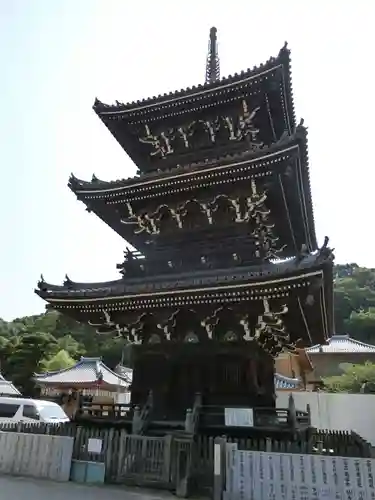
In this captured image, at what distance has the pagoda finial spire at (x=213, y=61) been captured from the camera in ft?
52.8

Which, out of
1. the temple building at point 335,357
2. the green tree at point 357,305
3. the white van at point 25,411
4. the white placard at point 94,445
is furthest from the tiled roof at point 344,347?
the white placard at point 94,445

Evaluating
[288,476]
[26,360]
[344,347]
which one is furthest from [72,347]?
[288,476]

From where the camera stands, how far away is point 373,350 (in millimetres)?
40812

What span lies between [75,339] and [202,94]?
71927 millimetres

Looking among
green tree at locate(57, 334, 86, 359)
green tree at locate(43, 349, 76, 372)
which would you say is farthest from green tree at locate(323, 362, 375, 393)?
green tree at locate(57, 334, 86, 359)

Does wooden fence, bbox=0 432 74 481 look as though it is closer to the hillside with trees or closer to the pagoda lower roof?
the pagoda lower roof

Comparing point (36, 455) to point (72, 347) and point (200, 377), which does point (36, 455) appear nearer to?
point (200, 377)

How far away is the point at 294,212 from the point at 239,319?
453 cm

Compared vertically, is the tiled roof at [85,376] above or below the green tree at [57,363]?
below

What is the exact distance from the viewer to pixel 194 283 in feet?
33.7

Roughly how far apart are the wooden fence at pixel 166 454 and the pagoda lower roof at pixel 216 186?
5.55 metres

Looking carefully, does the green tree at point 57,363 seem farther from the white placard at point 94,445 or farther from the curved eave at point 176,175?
the white placard at point 94,445

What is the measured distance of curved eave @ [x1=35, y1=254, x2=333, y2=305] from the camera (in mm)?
→ 9180

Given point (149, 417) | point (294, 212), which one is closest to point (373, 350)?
point (294, 212)
